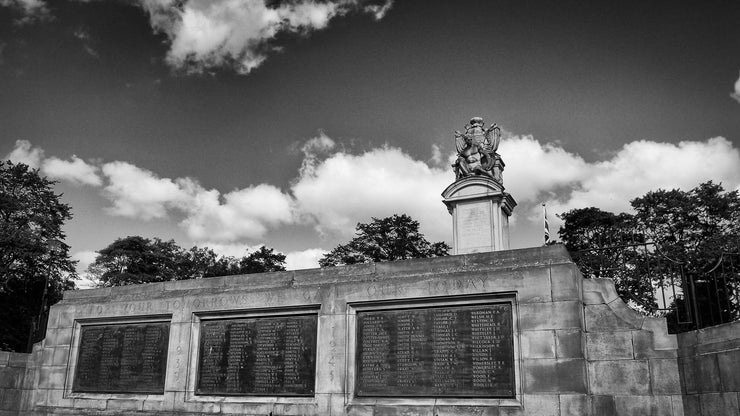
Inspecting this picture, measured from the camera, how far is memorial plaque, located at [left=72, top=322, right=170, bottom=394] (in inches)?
576

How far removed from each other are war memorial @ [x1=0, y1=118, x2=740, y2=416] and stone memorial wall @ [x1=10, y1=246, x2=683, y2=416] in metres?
0.03

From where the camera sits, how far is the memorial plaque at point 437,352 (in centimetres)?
1133

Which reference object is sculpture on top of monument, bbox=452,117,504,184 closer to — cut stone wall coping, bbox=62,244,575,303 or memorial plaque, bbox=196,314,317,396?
cut stone wall coping, bbox=62,244,575,303

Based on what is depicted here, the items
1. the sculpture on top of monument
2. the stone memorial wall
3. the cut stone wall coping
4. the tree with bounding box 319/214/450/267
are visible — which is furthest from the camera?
the tree with bounding box 319/214/450/267

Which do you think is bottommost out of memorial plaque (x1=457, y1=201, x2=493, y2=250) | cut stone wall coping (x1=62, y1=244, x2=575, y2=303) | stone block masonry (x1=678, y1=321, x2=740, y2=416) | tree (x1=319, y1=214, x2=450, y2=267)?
stone block masonry (x1=678, y1=321, x2=740, y2=416)

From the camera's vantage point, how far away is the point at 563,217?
54000mm

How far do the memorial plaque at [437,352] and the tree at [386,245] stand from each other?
45.7 meters

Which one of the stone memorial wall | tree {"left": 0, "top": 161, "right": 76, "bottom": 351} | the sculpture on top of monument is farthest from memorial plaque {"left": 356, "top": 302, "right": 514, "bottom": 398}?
tree {"left": 0, "top": 161, "right": 76, "bottom": 351}

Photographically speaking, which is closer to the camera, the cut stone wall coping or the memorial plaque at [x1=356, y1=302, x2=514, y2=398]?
the memorial plaque at [x1=356, y1=302, x2=514, y2=398]

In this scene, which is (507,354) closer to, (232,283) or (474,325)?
(474,325)

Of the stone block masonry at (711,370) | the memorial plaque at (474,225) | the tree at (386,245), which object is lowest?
the stone block masonry at (711,370)

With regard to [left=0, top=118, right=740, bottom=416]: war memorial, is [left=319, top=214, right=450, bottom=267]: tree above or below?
above

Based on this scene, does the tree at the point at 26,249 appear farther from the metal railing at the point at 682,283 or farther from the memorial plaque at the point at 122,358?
the metal railing at the point at 682,283

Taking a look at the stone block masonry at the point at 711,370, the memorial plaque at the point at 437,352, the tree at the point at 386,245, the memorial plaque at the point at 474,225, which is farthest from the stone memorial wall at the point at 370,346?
the tree at the point at 386,245
